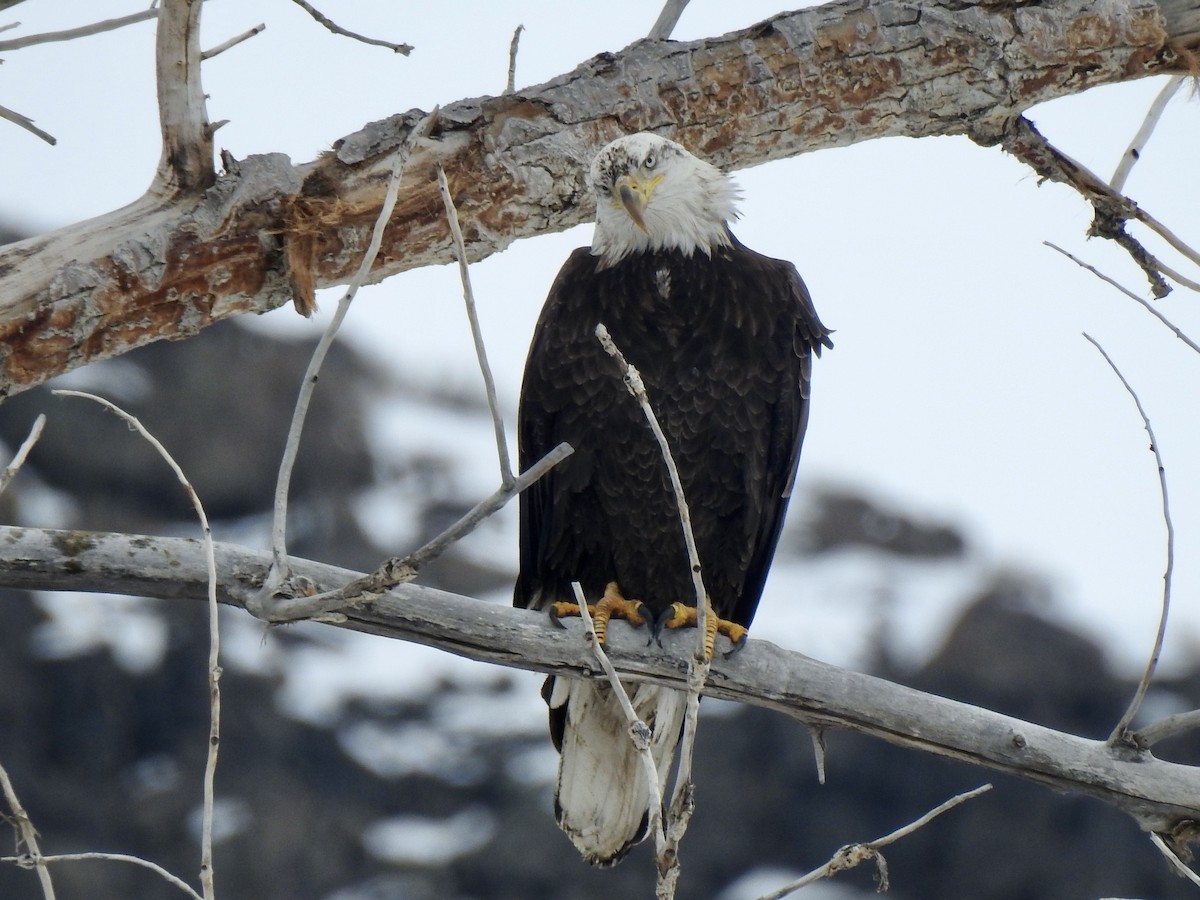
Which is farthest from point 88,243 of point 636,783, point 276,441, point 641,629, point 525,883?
point 276,441

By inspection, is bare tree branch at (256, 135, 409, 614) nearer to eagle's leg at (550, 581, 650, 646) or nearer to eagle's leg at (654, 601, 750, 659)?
eagle's leg at (654, 601, 750, 659)

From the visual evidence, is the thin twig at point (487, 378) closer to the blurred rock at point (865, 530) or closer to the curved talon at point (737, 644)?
the curved talon at point (737, 644)

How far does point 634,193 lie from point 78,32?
63.3 inches

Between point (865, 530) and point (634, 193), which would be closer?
point (634, 193)

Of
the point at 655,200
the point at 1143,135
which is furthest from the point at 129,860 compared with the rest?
the point at 1143,135

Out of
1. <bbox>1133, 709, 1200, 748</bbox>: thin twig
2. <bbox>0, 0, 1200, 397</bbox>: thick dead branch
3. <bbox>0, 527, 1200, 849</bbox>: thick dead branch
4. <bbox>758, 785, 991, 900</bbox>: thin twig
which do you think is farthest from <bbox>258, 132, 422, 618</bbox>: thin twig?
<bbox>1133, 709, 1200, 748</bbox>: thin twig

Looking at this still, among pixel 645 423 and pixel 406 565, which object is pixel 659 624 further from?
pixel 406 565

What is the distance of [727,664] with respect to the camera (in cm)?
303

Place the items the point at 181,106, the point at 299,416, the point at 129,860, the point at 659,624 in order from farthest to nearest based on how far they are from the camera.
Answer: the point at 659,624 < the point at 181,106 < the point at 129,860 < the point at 299,416

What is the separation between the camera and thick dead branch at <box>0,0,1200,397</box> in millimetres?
2941

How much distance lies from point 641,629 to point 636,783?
70cm

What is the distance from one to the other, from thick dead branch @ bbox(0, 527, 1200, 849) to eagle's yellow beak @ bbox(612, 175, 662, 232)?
4.39 ft

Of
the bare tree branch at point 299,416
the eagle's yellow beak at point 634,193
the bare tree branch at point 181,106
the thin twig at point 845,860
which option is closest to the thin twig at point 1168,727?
the thin twig at point 845,860

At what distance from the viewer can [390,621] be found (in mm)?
2660
